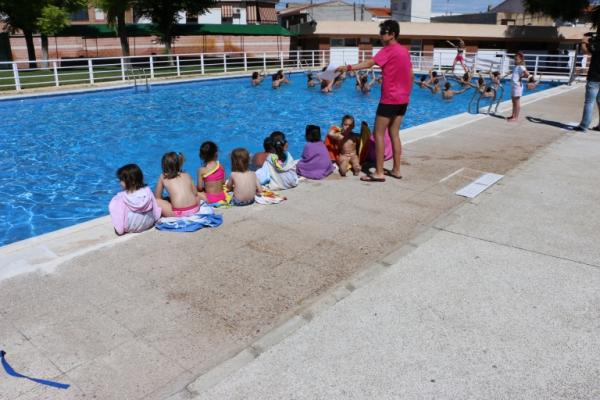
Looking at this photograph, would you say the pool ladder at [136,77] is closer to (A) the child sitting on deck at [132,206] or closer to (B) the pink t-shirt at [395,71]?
(B) the pink t-shirt at [395,71]

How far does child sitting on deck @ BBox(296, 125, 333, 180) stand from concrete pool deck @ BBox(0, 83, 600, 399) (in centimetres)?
25

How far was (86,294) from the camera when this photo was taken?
148 inches

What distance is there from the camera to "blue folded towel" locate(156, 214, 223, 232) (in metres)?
5.03

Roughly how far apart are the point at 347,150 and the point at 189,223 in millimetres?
3018

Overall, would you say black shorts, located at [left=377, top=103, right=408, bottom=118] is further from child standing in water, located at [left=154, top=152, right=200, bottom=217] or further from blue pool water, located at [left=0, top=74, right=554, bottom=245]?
blue pool water, located at [left=0, top=74, right=554, bottom=245]

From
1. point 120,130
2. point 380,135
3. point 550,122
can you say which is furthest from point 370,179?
point 120,130

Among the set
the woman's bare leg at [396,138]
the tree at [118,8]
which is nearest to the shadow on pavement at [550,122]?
the woman's bare leg at [396,138]

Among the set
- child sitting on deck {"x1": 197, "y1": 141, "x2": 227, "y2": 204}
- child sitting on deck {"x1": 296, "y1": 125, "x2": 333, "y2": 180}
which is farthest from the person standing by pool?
child sitting on deck {"x1": 197, "y1": 141, "x2": 227, "y2": 204}

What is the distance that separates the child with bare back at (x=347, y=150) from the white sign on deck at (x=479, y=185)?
1568 millimetres

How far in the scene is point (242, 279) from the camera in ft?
13.1

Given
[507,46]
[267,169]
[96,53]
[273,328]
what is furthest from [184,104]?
[507,46]

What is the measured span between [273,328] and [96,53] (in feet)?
132

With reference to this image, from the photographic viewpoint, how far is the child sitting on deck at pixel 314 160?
6875 mm

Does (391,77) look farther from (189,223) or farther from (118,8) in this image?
(118,8)
